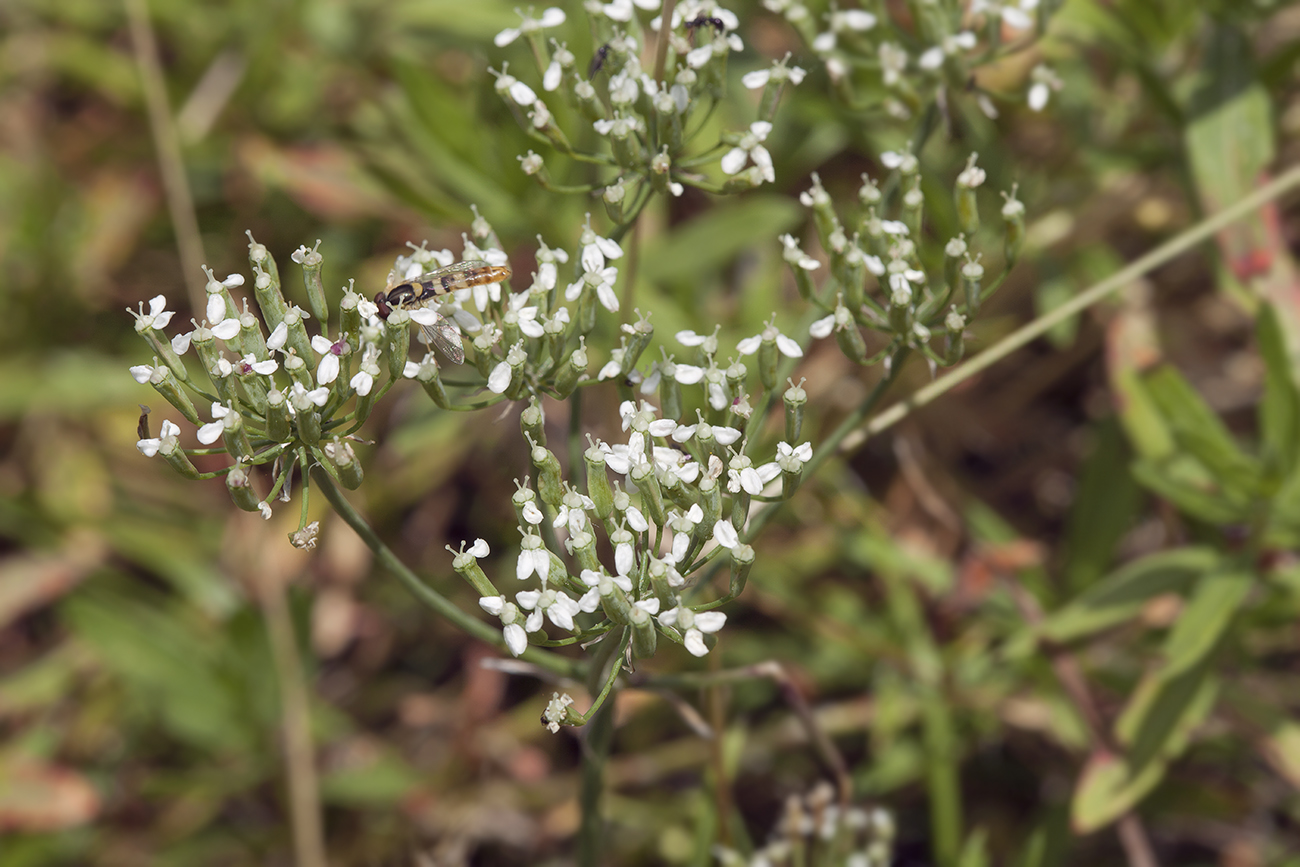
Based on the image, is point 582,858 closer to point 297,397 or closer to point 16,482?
point 297,397

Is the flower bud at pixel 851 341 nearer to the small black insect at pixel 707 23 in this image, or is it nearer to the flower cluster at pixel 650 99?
the flower cluster at pixel 650 99

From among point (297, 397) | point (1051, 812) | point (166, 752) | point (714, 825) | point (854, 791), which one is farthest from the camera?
point (166, 752)

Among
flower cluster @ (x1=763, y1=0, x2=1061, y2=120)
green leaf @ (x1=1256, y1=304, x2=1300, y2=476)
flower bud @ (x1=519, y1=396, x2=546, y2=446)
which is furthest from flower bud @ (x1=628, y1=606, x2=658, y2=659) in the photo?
green leaf @ (x1=1256, y1=304, x2=1300, y2=476)

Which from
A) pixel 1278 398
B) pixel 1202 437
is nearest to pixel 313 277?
pixel 1202 437

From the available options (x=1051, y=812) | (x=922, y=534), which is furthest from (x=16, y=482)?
(x=1051, y=812)

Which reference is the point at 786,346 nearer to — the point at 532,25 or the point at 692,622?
the point at 692,622

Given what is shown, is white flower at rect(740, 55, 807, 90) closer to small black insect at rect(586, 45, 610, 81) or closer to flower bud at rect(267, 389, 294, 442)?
small black insect at rect(586, 45, 610, 81)
